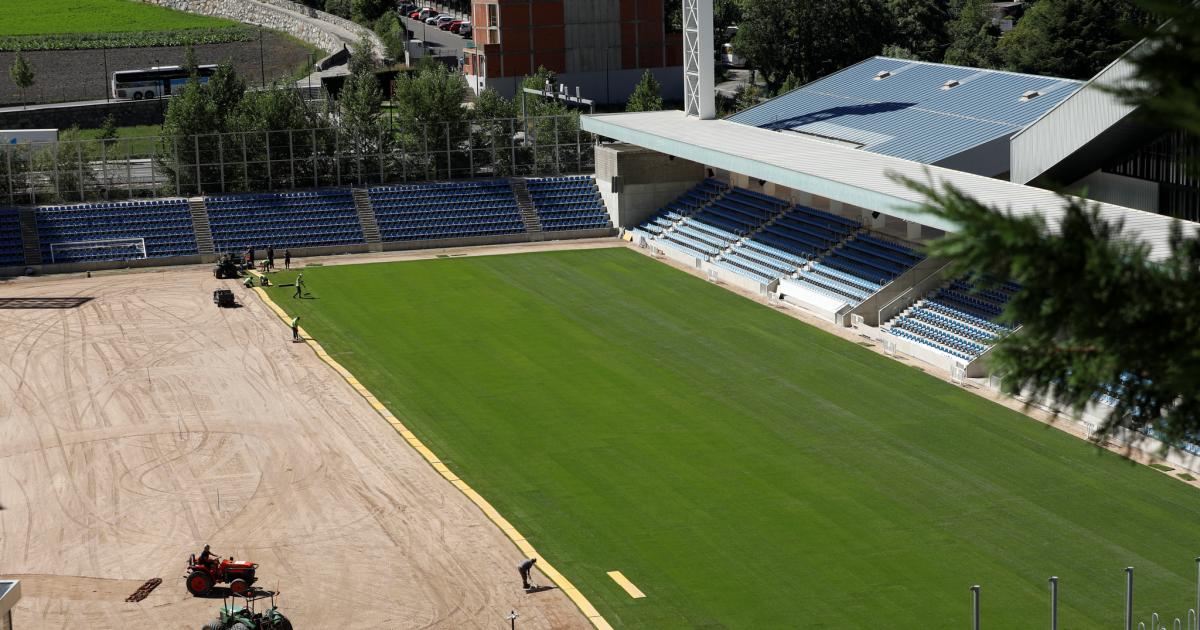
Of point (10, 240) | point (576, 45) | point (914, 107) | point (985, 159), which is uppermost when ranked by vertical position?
point (576, 45)

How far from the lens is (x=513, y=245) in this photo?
226 feet

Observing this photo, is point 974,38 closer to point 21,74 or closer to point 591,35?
point 591,35

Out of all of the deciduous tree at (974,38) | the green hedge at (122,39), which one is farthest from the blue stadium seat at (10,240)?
the deciduous tree at (974,38)

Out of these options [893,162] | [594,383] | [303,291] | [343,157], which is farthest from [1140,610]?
[343,157]

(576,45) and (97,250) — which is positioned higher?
(576,45)

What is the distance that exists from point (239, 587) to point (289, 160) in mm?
44417

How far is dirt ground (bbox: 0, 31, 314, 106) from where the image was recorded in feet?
373

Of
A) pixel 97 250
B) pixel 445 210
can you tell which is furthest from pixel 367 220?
pixel 97 250

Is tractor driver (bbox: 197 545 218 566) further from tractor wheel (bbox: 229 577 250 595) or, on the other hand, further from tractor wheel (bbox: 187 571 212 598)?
tractor wheel (bbox: 229 577 250 595)

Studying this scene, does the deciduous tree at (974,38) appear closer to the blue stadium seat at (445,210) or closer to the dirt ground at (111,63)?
the blue stadium seat at (445,210)

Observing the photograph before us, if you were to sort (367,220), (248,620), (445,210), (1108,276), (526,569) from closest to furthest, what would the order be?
1. (1108,276)
2. (248,620)
3. (526,569)
4. (367,220)
5. (445,210)

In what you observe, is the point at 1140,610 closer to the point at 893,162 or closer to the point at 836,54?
the point at 893,162

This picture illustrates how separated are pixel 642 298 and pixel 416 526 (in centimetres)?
2447

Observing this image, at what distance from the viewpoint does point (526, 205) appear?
7138 cm
